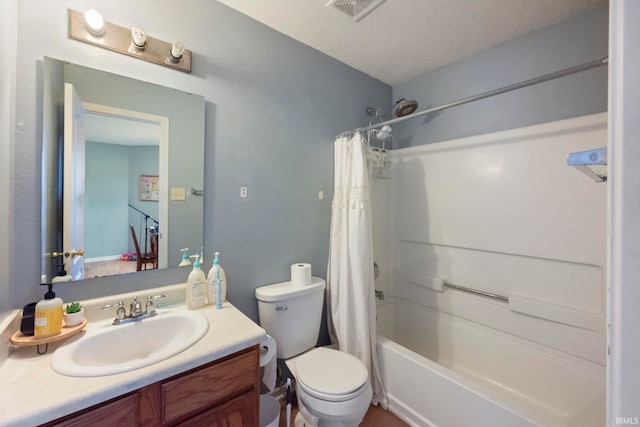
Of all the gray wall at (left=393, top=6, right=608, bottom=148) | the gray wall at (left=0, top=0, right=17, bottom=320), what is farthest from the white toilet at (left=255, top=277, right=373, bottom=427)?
the gray wall at (left=393, top=6, right=608, bottom=148)

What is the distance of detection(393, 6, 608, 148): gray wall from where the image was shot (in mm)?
1463

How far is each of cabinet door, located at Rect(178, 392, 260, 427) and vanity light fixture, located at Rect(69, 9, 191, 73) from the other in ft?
5.00

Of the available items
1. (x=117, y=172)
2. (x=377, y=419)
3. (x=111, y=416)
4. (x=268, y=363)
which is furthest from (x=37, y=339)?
(x=377, y=419)

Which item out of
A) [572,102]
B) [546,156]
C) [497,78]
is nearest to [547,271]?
[546,156]

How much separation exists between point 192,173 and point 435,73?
204 centimetres

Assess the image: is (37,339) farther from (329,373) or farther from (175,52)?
(175,52)

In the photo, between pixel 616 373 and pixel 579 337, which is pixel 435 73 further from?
pixel 616 373

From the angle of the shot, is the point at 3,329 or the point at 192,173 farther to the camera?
A: the point at 192,173

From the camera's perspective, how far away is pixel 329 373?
4.39 feet

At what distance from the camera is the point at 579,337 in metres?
1.46

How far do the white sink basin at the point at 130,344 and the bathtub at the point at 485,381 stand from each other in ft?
4.07

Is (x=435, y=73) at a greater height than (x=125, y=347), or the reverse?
(x=435, y=73)

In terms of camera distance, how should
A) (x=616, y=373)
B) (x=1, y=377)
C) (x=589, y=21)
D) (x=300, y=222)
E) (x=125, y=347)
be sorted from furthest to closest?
(x=300, y=222), (x=589, y=21), (x=125, y=347), (x=1, y=377), (x=616, y=373)

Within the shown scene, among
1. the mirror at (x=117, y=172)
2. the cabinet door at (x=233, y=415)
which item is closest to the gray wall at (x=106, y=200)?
the mirror at (x=117, y=172)
